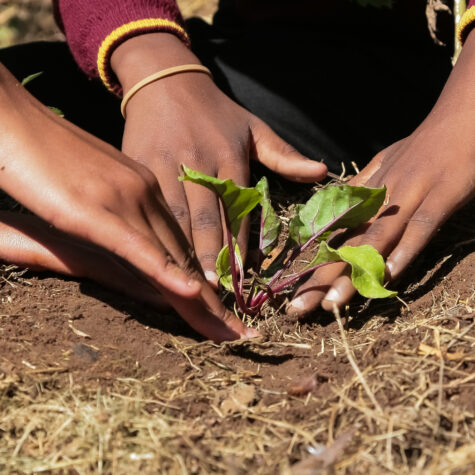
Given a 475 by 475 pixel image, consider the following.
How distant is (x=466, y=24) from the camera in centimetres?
197

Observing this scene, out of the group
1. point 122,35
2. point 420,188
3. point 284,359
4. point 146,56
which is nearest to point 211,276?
point 284,359

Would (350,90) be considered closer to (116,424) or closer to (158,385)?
(158,385)

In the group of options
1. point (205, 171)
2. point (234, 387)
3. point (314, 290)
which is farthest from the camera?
point (205, 171)

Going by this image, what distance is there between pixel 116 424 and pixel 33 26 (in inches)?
150

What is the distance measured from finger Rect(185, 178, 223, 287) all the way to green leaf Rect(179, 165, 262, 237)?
0.09 m

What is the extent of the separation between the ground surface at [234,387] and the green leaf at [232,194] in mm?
257

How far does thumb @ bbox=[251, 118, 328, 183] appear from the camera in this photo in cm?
183

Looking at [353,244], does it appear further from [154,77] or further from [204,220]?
[154,77]

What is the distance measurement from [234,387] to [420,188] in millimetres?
737

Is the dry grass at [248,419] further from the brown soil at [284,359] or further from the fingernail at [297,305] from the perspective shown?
the fingernail at [297,305]

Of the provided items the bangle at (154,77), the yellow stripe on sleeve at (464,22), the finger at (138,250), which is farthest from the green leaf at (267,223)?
the yellow stripe on sleeve at (464,22)

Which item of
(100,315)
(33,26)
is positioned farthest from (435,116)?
(33,26)

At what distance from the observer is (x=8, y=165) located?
133 centimetres

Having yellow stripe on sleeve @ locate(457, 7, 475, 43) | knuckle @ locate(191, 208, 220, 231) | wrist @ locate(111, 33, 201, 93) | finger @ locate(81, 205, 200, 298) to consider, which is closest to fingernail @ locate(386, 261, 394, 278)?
knuckle @ locate(191, 208, 220, 231)
